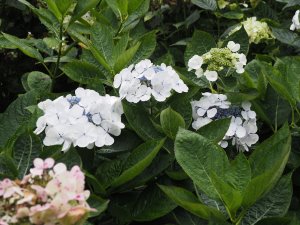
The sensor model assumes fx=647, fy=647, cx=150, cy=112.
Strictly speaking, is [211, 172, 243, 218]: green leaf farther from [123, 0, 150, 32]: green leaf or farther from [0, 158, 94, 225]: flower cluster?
[123, 0, 150, 32]: green leaf

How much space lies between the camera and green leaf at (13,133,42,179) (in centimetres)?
135

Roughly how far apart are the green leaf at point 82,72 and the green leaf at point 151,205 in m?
0.42

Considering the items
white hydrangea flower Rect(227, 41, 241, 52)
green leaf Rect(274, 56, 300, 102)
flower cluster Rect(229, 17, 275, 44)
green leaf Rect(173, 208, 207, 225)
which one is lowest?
flower cluster Rect(229, 17, 275, 44)

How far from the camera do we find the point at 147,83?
1539 mm

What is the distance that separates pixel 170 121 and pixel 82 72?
0.40 meters

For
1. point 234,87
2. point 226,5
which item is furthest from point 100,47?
point 226,5

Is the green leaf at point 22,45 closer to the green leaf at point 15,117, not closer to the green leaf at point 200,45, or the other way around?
the green leaf at point 15,117

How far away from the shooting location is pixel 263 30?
8.39ft

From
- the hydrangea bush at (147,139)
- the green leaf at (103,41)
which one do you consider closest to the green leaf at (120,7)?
the hydrangea bush at (147,139)

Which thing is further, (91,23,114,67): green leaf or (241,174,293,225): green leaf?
(91,23,114,67): green leaf

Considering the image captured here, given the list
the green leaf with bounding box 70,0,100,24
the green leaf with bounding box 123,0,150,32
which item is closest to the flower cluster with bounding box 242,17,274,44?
the green leaf with bounding box 123,0,150,32

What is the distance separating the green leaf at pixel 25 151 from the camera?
135 cm

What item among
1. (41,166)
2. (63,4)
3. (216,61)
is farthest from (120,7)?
(41,166)

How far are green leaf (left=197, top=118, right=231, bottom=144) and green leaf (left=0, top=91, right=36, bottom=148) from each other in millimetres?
410
